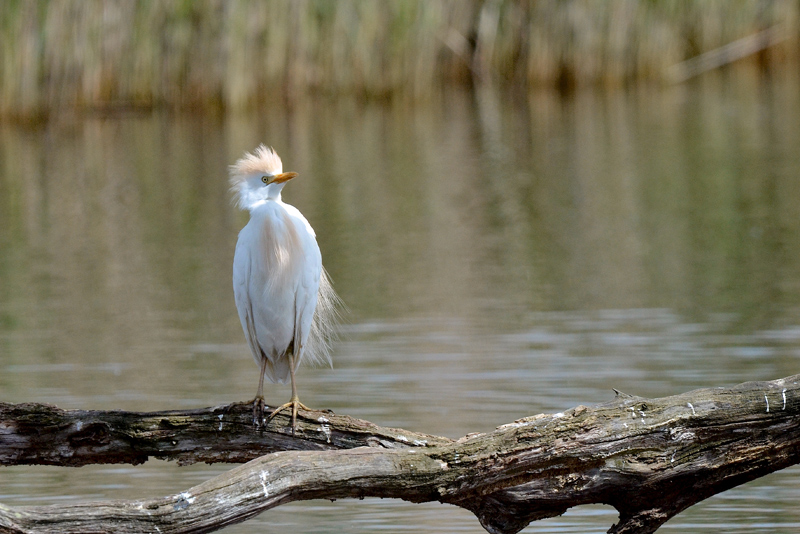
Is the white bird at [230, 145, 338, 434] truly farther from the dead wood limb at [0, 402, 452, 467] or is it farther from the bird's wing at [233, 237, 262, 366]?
the dead wood limb at [0, 402, 452, 467]

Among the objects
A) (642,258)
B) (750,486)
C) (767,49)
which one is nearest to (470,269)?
(642,258)

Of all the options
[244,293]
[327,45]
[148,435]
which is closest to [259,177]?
[244,293]

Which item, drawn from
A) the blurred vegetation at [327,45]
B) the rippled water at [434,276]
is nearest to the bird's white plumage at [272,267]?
the rippled water at [434,276]

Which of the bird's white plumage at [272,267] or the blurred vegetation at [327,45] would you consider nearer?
the bird's white plumage at [272,267]

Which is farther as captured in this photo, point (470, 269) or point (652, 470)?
point (470, 269)

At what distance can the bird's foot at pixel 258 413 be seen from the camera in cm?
401

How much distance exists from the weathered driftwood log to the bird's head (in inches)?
37.4

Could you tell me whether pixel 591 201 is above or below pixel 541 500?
above

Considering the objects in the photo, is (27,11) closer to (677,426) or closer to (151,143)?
(151,143)

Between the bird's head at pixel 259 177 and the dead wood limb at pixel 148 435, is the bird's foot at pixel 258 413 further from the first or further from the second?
the bird's head at pixel 259 177

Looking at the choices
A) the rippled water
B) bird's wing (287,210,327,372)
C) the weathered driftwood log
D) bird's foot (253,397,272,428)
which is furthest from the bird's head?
the rippled water

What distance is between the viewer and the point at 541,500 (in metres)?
3.76

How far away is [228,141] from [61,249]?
20.5 ft

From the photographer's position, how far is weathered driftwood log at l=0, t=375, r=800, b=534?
3.39m
